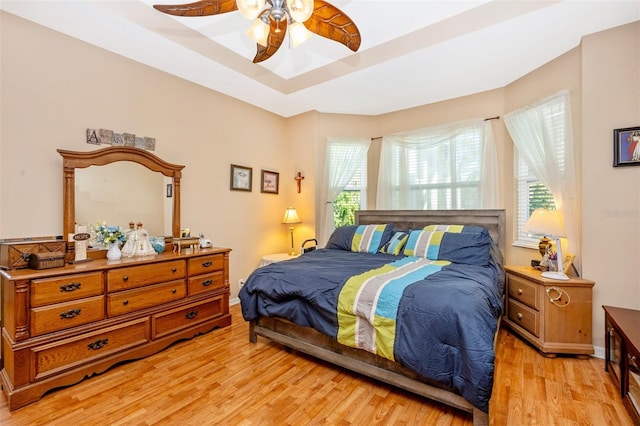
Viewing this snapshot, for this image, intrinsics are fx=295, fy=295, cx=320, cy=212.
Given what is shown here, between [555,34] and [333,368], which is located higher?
[555,34]

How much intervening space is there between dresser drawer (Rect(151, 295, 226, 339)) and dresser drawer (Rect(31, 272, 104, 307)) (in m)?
0.53

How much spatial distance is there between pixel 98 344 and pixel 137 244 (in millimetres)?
851

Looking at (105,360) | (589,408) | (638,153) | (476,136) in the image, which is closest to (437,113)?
(476,136)

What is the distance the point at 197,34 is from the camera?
8.70 ft

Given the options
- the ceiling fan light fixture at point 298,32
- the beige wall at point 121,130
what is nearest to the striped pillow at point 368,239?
the beige wall at point 121,130

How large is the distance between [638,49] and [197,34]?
3.58 metres

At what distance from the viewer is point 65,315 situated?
77.1 inches

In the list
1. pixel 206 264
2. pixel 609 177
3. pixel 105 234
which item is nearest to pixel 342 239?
pixel 206 264

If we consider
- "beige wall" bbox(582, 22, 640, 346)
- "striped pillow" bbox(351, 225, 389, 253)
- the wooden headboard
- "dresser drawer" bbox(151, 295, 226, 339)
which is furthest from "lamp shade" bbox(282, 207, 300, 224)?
"beige wall" bbox(582, 22, 640, 346)

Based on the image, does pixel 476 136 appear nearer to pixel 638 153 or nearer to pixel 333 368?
pixel 638 153

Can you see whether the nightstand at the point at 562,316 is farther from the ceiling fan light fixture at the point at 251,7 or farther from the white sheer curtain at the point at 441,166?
the ceiling fan light fixture at the point at 251,7

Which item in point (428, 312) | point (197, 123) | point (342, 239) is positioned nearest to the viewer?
point (428, 312)

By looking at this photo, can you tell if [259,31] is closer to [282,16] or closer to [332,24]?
[282,16]

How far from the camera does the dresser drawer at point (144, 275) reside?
2197mm
